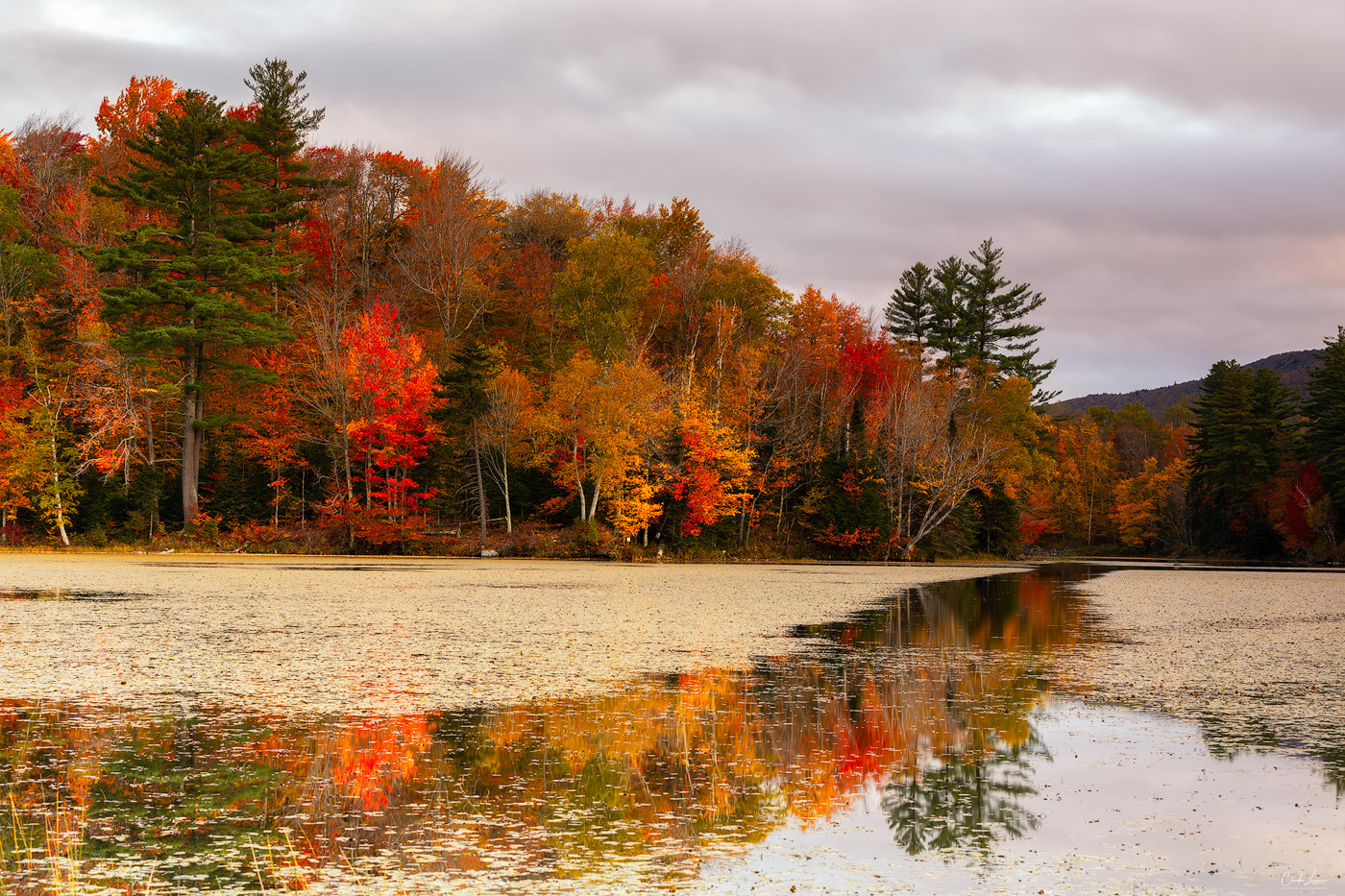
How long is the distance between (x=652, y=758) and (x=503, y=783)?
4.13 ft

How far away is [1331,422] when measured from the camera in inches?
2525

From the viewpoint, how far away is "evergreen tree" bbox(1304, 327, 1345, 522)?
61438mm

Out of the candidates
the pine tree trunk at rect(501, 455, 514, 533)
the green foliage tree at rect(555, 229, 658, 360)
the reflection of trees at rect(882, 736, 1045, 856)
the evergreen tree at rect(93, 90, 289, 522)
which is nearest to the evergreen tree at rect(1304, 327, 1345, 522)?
the green foliage tree at rect(555, 229, 658, 360)

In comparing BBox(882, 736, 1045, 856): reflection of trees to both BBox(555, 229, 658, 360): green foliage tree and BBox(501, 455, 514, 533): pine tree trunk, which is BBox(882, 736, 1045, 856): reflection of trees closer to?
BBox(501, 455, 514, 533): pine tree trunk

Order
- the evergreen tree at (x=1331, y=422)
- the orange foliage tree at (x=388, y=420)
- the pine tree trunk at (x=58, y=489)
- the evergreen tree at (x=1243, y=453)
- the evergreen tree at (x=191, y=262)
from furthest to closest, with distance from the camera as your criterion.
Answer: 1. the evergreen tree at (x=1243, y=453)
2. the evergreen tree at (x=1331, y=422)
3. the orange foliage tree at (x=388, y=420)
4. the evergreen tree at (x=191, y=262)
5. the pine tree trunk at (x=58, y=489)

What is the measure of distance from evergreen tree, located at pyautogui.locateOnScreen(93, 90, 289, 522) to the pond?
28812mm

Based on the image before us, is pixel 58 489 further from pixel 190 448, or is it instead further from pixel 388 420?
pixel 388 420

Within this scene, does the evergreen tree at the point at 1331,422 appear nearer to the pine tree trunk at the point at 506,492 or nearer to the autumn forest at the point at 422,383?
the autumn forest at the point at 422,383

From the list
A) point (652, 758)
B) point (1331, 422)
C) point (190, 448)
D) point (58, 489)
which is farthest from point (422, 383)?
point (1331, 422)

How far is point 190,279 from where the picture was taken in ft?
140

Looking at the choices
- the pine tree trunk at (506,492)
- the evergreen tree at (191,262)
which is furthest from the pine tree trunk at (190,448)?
the pine tree trunk at (506,492)

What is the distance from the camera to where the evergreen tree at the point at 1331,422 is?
6144 cm

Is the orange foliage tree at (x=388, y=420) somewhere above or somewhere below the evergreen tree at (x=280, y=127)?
below

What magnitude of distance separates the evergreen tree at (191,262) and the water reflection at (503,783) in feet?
123
